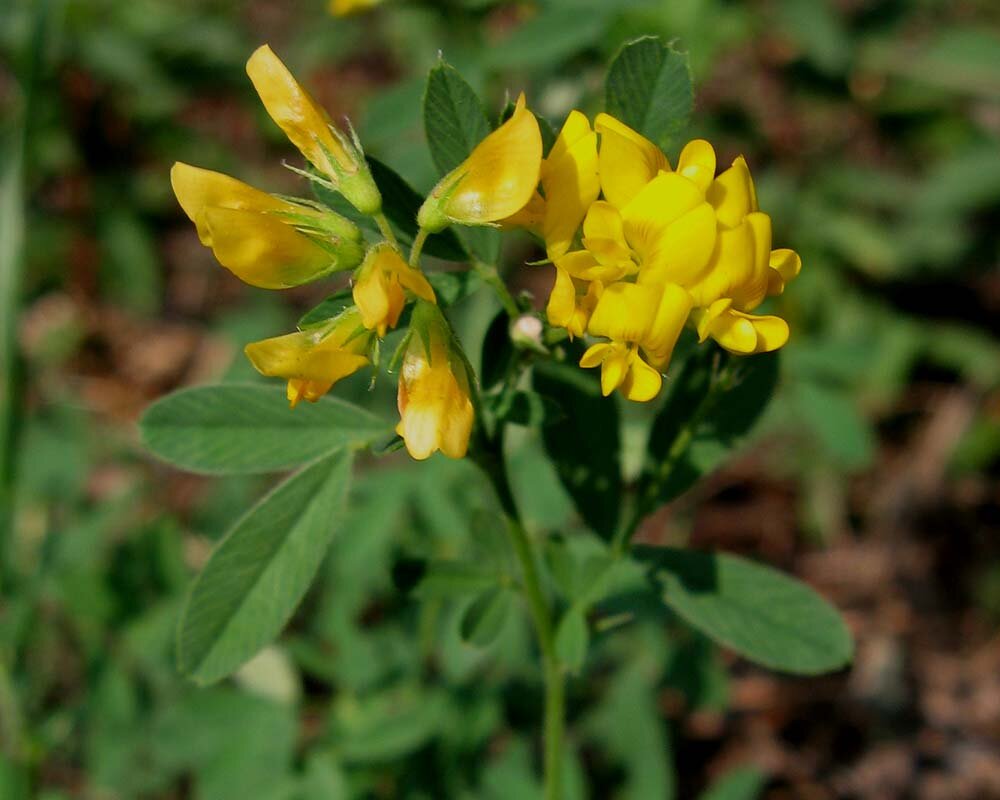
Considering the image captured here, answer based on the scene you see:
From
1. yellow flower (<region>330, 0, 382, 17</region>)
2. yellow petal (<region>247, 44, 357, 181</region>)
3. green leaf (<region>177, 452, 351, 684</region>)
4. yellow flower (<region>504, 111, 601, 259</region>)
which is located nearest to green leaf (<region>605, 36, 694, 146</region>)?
yellow flower (<region>504, 111, 601, 259</region>)

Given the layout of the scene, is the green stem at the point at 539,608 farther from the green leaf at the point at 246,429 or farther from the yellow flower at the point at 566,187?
the yellow flower at the point at 566,187

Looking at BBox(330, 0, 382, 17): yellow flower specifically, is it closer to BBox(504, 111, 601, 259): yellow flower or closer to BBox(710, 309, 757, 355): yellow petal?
BBox(504, 111, 601, 259): yellow flower

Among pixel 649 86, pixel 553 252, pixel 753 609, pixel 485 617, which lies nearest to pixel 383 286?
pixel 553 252

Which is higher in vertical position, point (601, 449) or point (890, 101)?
point (601, 449)

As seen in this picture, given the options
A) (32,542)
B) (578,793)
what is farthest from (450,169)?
(32,542)

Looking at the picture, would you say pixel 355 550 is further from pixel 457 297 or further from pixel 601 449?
pixel 457 297

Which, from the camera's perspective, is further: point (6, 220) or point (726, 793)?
point (6, 220)
